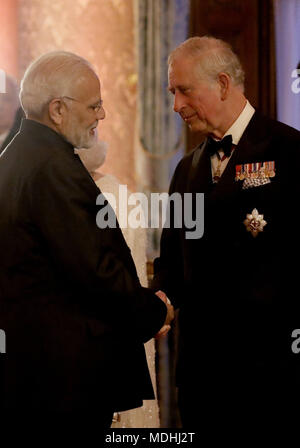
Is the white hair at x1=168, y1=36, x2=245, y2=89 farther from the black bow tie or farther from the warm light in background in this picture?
the warm light in background

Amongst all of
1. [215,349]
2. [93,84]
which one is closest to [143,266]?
[215,349]

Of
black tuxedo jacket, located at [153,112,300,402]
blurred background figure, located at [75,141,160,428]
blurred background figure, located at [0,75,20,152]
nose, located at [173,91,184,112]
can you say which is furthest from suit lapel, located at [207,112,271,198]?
blurred background figure, located at [0,75,20,152]

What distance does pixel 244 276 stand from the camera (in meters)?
2.22

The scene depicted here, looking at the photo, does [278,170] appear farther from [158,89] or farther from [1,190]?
[158,89]

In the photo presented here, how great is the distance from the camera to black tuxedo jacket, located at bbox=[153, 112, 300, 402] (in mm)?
2186

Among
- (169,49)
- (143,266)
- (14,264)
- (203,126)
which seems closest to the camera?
(14,264)

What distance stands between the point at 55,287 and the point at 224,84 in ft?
2.98

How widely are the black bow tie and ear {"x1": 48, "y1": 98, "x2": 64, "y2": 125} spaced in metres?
0.58

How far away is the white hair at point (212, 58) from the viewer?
93.4 inches

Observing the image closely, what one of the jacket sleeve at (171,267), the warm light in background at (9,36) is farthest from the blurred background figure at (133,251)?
the warm light in background at (9,36)

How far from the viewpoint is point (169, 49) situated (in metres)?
4.62

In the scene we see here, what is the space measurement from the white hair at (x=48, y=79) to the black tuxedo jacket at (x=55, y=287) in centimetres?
14

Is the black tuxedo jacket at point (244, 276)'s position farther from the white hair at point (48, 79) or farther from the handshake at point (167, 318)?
the white hair at point (48, 79)
